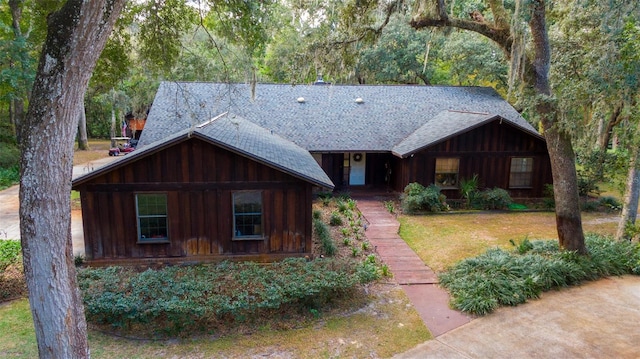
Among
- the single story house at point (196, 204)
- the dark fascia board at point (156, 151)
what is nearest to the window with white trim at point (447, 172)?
the single story house at point (196, 204)

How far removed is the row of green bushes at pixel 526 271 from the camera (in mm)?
7762

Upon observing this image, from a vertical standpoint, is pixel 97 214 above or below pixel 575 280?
above

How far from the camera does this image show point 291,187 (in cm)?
955

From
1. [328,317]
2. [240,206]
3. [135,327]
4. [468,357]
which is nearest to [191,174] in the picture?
[240,206]

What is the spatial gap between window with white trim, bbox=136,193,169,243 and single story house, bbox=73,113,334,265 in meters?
0.02

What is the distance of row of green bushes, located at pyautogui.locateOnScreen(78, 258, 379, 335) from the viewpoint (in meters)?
6.49

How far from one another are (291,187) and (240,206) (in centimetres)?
132

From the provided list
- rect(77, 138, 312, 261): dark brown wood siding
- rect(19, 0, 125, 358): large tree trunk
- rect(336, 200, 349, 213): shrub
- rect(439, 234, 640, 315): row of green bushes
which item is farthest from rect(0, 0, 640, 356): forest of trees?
rect(336, 200, 349, 213): shrub

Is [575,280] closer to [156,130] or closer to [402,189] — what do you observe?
[402,189]

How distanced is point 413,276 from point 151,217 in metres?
6.29

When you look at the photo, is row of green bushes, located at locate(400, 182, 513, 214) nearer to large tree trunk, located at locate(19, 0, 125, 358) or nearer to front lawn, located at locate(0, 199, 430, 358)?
front lawn, located at locate(0, 199, 430, 358)

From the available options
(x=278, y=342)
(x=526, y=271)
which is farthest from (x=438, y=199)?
(x=278, y=342)

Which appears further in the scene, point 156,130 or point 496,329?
point 156,130

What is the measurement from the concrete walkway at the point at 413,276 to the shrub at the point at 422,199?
92cm
